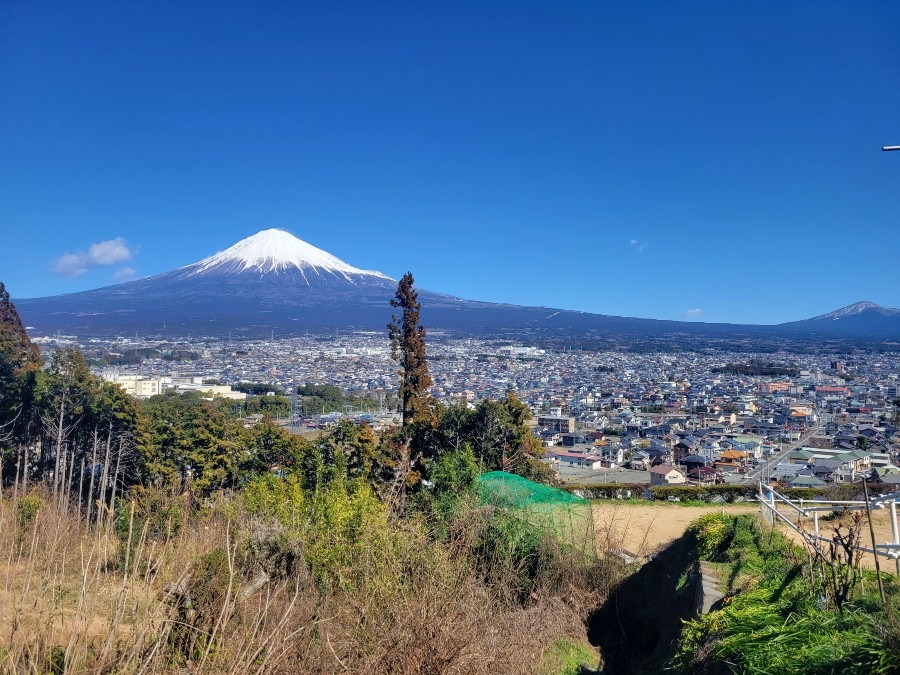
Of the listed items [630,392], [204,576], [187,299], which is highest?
[187,299]

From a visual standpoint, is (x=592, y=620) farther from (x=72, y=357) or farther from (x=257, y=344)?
(x=257, y=344)

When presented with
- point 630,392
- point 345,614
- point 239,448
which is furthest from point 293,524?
point 630,392

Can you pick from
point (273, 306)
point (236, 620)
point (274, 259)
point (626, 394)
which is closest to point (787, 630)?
point (236, 620)

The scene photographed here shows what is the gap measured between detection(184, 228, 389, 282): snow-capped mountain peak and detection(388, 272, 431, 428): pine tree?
3384 inches

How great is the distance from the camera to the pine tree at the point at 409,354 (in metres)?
14.4

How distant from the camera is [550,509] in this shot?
7355mm

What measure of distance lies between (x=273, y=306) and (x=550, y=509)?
256 feet

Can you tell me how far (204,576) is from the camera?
3.75 metres

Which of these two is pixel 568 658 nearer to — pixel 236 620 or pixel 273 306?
pixel 236 620

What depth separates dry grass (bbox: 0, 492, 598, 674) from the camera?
1789 millimetres

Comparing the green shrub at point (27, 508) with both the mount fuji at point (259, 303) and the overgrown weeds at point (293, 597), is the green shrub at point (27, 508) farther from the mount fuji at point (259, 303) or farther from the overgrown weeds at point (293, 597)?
A: the mount fuji at point (259, 303)

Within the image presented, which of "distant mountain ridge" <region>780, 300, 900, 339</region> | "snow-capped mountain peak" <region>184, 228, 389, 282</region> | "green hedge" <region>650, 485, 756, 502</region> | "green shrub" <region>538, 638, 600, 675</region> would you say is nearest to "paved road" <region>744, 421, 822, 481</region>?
"green hedge" <region>650, 485, 756, 502</region>

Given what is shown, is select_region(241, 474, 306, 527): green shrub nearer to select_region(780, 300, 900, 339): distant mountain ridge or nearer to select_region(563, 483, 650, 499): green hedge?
select_region(563, 483, 650, 499): green hedge

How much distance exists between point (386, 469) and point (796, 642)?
10.4 metres
